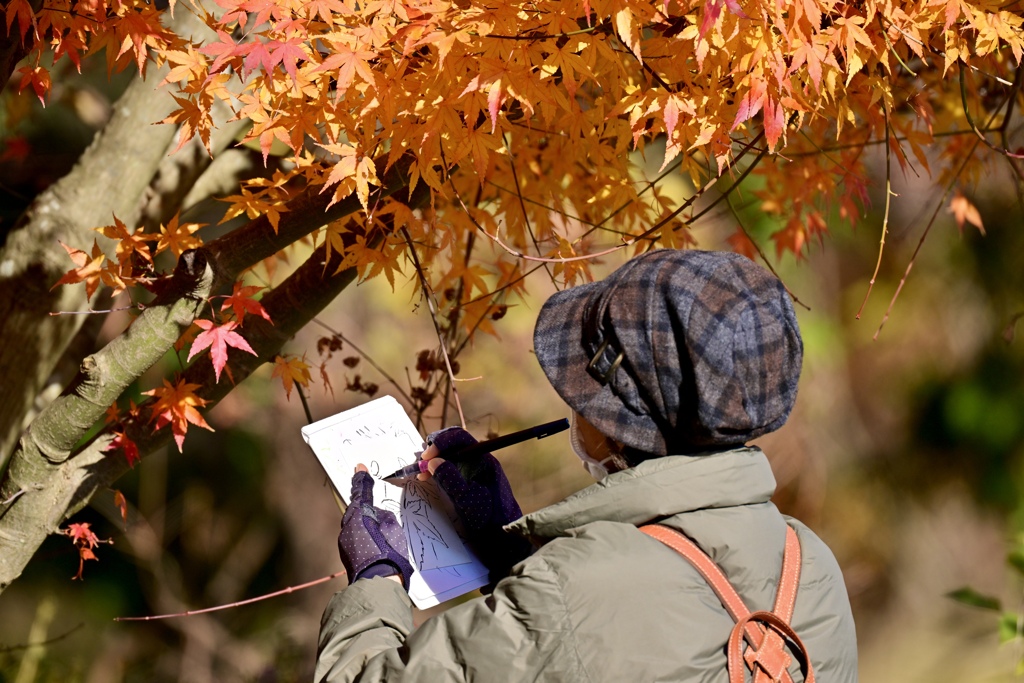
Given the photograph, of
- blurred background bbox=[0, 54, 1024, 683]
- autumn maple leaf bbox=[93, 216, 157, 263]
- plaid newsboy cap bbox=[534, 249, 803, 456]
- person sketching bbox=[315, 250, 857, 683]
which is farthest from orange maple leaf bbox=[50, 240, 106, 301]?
blurred background bbox=[0, 54, 1024, 683]

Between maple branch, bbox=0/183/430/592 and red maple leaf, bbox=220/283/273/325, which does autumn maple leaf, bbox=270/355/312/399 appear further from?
red maple leaf, bbox=220/283/273/325

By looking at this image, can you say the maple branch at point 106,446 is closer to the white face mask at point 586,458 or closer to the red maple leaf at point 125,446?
the red maple leaf at point 125,446

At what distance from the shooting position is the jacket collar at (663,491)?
1.14m

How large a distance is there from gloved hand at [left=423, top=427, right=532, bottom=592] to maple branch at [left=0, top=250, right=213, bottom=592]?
2.61 feet

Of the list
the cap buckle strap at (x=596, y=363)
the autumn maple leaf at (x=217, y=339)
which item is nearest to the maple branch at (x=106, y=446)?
the autumn maple leaf at (x=217, y=339)

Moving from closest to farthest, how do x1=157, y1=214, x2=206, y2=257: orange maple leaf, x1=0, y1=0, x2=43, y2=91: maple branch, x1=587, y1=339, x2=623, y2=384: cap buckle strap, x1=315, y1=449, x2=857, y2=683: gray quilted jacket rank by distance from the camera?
x1=315, y1=449, x2=857, y2=683: gray quilted jacket, x1=587, y1=339, x2=623, y2=384: cap buckle strap, x1=0, y1=0, x2=43, y2=91: maple branch, x1=157, y1=214, x2=206, y2=257: orange maple leaf

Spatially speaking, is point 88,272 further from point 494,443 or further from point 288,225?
point 494,443

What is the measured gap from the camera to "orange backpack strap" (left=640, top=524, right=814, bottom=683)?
109cm

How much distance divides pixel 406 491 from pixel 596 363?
0.74m

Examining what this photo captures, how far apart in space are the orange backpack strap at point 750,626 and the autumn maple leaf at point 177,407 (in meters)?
1.52

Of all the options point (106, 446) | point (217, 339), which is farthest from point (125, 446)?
point (217, 339)

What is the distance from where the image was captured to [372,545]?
1486mm

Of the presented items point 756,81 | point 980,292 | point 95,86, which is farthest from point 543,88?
point 980,292

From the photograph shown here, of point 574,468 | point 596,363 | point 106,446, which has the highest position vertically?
point 596,363
